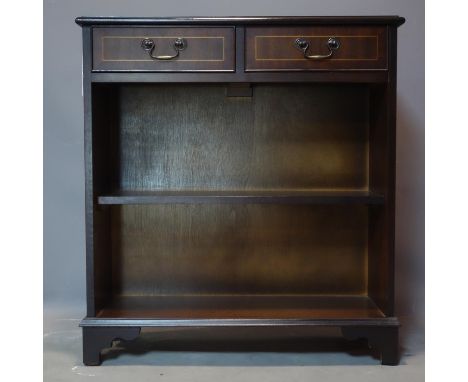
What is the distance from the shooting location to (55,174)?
105 inches

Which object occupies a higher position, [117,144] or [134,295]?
[117,144]

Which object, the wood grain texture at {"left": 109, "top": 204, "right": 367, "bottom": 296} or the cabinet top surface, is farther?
the wood grain texture at {"left": 109, "top": 204, "right": 367, "bottom": 296}

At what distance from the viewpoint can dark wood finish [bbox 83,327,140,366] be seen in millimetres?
1976

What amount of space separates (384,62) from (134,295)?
1333 millimetres

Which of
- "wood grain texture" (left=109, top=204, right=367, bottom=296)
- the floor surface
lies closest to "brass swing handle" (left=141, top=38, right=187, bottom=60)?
"wood grain texture" (left=109, top=204, right=367, bottom=296)

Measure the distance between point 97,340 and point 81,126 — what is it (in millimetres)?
1087

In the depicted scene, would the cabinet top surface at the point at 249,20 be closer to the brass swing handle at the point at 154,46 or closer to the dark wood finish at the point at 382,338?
the brass swing handle at the point at 154,46

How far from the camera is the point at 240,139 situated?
93.4 inches

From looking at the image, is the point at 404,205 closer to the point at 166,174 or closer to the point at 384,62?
the point at 384,62

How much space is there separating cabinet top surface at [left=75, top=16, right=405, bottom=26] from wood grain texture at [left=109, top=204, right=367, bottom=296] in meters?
0.78

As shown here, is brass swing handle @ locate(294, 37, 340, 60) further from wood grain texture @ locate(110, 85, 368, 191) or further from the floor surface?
the floor surface

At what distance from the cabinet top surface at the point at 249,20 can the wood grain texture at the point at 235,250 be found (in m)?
0.78

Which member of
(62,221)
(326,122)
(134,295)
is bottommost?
(134,295)

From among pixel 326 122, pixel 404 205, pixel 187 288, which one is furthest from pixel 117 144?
pixel 404 205
